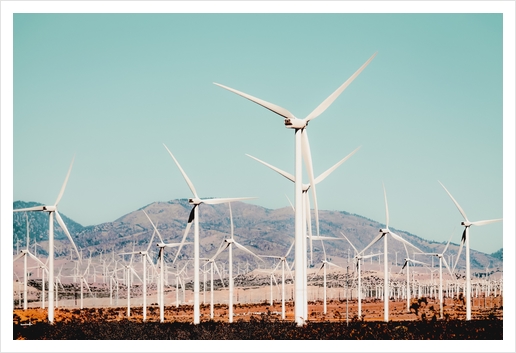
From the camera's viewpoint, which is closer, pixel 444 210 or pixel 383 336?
pixel 383 336

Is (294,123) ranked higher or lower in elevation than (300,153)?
higher

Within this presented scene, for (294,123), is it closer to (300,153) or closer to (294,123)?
(294,123)

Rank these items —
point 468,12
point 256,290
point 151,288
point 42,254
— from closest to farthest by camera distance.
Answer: point 468,12
point 256,290
point 151,288
point 42,254

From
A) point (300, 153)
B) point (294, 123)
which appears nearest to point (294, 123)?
point (294, 123)

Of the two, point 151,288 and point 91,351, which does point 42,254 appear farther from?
point 91,351

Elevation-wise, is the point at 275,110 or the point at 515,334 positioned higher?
the point at 275,110

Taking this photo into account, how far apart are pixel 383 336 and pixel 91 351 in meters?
12.9

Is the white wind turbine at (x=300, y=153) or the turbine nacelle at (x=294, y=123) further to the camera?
the turbine nacelle at (x=294, y=123)

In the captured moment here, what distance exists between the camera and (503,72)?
38688 millimetres

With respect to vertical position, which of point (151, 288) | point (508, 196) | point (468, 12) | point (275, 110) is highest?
point (468, 12)

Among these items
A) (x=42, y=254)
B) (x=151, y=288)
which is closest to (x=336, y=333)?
(x=151, y=288)

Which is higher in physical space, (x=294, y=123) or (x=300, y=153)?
(x=294, y=123)

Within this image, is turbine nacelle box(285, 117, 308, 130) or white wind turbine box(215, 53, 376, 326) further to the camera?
turbine nacelle box(285, 117, 308, 130)

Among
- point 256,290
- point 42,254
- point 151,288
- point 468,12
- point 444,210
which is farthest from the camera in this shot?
point 42,254
